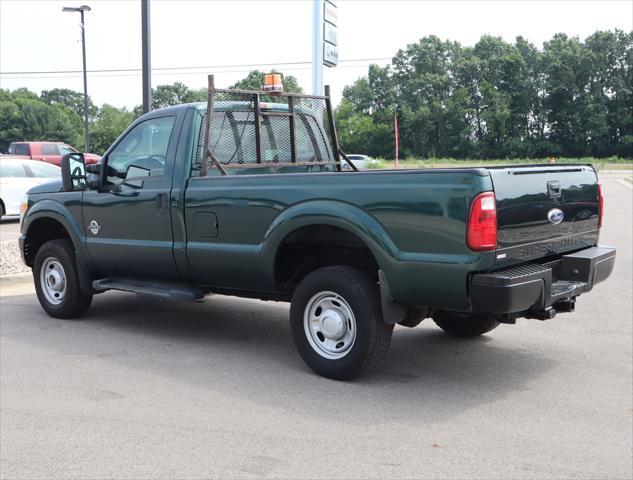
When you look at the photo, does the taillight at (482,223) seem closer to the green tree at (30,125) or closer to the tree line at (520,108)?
the tree line at (520,108)

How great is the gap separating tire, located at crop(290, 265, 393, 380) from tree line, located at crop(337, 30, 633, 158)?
7358 cm

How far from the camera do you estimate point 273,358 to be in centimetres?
575

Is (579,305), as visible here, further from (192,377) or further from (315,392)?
(192,377)

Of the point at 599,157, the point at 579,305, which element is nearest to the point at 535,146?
the point at 599,157

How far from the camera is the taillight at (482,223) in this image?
434 centimetres

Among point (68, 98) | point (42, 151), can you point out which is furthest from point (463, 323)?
point (68, 98)

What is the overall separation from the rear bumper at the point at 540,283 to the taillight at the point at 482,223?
200 millimetres

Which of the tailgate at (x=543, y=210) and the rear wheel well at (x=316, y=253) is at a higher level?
the tailgate at (x=543, y=210)

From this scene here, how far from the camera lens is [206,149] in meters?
5.91

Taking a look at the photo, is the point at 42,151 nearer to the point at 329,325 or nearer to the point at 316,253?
the point at 316,253

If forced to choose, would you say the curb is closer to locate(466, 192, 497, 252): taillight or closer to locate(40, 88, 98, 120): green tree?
locate(466, 192, 497, 252): taillight

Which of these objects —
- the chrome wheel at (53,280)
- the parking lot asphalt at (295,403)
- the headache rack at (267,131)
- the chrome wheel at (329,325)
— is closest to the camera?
the parking lot asphalt at (295,403)

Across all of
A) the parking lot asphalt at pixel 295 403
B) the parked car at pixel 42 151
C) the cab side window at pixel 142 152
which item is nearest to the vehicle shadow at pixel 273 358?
the parking lot asphalt at pixel 295 403

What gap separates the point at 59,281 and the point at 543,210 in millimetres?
4756
